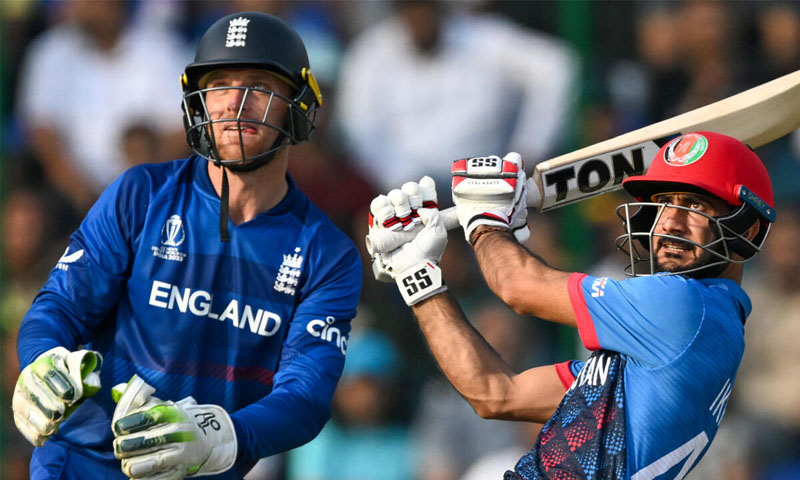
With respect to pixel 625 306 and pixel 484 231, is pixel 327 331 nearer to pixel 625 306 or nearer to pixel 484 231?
pixel 484 231

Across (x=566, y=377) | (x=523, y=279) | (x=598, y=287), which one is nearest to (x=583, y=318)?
(x=598, y=287)

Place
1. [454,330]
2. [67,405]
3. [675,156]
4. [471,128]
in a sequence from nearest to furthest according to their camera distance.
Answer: [67,405]
[675,156]
[454,330]
[471,128]

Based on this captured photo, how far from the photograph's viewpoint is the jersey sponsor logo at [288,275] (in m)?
3.94

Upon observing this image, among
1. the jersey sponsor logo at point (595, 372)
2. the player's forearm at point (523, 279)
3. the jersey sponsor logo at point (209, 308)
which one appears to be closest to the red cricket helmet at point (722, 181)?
the player's forearm at point (523, 279)

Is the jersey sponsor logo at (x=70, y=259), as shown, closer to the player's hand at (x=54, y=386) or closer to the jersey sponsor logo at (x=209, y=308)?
the jersey sponsor logo at (x=209, y=308)

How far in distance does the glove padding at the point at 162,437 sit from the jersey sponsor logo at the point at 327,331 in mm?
570

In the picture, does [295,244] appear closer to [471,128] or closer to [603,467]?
[603,467]

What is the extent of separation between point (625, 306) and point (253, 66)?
1.54 m

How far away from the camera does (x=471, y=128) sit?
686 cm

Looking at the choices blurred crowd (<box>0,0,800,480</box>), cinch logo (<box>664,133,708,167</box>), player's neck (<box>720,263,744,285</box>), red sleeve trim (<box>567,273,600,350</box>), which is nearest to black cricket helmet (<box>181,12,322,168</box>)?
red sleeve trim (<box>567,273,600,350</box>)

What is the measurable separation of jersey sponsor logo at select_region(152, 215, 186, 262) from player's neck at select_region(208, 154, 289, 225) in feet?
0.63

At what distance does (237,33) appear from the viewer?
3.99 m

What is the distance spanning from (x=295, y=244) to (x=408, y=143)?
3005 mm

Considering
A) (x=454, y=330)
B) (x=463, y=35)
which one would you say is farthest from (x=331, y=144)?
(x=454, y=330)
